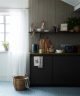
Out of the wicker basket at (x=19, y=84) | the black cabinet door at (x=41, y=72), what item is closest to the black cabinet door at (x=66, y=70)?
the black cabinet door at (x=41, y=72)

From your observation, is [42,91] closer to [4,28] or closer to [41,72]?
[41,72]

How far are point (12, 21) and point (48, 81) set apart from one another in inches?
77.2

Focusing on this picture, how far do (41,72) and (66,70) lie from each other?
2.14 feet

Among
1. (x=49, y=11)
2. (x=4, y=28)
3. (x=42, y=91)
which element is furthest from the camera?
(x=4, y=28)

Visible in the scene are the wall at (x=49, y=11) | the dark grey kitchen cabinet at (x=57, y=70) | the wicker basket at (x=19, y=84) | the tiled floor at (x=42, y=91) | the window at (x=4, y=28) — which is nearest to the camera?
the tiled floor at (x=42, y=91)

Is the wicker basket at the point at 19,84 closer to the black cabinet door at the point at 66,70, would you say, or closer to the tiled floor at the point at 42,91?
the tiled floor at the point at 42,91

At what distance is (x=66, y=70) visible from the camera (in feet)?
20.3

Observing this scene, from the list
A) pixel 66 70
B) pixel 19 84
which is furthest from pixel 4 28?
pixel 66 70

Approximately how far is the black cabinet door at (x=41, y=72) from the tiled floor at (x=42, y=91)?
0.76 ft

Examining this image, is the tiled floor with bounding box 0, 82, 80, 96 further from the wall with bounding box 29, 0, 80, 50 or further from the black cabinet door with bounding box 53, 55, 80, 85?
the wall with bounding box 29, 0, 80, 50

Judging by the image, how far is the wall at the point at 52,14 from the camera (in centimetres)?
671

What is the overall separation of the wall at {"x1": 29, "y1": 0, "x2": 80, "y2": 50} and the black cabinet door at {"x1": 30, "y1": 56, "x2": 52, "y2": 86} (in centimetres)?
78

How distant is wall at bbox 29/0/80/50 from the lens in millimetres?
6715

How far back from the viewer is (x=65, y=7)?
6.75 m
